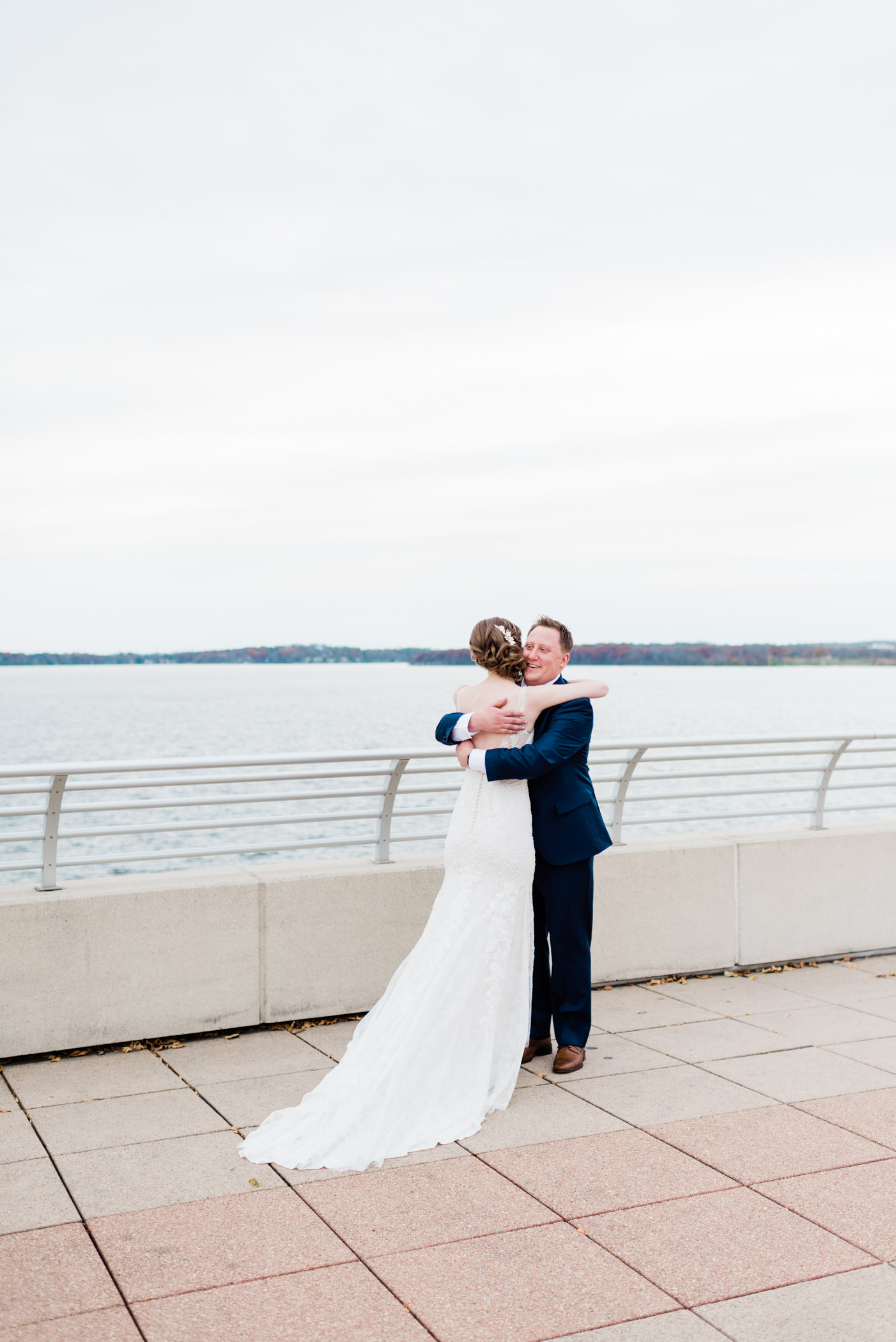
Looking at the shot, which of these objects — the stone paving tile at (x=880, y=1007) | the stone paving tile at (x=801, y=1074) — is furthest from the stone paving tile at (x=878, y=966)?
the stone paving tile at (x=801, y=1074)

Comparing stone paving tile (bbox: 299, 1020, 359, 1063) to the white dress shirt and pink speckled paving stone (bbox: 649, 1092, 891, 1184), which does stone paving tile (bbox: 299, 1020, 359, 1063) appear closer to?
the white dress shirt

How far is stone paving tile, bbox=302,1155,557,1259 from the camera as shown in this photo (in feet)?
11.4

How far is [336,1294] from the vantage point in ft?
10.2

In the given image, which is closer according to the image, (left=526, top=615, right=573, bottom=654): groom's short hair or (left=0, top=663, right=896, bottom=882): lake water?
(left=526, top=615, right=573, bottom=654): groom's short hair

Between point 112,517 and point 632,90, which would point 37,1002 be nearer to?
point 632,90

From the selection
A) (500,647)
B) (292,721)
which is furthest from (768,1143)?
(292,721)

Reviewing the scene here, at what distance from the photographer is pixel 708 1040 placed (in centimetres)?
561

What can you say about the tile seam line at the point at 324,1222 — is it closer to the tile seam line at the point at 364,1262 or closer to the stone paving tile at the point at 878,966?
the tile seam line at the point at 364,1262

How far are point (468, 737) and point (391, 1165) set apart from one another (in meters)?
1.77

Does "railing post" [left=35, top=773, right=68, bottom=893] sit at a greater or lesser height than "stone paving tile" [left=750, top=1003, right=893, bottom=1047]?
greater

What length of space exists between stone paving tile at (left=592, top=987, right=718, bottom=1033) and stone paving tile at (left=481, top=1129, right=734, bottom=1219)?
1.61m

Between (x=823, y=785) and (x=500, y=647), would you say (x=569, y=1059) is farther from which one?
(x=823, y=785)

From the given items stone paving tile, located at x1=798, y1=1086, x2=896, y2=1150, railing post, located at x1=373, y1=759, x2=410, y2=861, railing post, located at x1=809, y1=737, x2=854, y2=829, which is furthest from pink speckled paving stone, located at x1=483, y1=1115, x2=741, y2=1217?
railing post, located at x1=809, y1=737, x2=854, y2=829

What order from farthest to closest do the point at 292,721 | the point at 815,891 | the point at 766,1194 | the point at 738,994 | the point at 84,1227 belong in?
the point at 292,721 < the point at 815,891 < the point at 738,994 < the point at 766,1194 < the point at 84,1227
